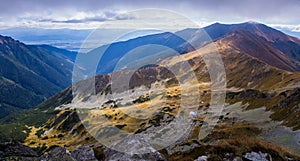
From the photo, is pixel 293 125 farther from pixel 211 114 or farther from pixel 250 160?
pixel 250 160

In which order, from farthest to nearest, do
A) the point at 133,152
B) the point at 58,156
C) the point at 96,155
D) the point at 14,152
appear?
the point at 96,155
the point at 14,152
the point at 133,152
the point at 58,156

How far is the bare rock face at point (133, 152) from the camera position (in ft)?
95.0

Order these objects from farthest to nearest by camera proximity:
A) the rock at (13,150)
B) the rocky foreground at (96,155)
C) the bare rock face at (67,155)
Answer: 1. the rock at (13,150)
2. the bare rock face at (67,155)
3. the rocky foreground at (96,155)

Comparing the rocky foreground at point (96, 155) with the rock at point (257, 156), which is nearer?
the rock at point (257, 156)

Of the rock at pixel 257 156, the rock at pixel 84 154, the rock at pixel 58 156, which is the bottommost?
the rock at pixel 84 154

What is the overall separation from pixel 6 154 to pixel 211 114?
145 m

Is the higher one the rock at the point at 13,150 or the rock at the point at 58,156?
the rock at the point at 58,156

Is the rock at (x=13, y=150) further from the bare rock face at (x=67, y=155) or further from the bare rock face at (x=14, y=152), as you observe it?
the bare rock face at (x=67, y=155)

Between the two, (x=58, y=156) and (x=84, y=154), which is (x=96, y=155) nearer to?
(x=84, y=154)

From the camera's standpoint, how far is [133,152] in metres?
29.7

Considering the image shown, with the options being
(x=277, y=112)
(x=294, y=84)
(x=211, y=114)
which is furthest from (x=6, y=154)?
(x=294, y=84)

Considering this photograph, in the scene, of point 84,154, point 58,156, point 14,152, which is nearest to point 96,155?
point 84,154

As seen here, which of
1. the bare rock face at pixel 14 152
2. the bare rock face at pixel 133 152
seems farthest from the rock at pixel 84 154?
the bare rock face at pixel 14 152

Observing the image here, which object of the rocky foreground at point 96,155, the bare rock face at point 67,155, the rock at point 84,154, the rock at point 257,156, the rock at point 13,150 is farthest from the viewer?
the rock at point 84,154
